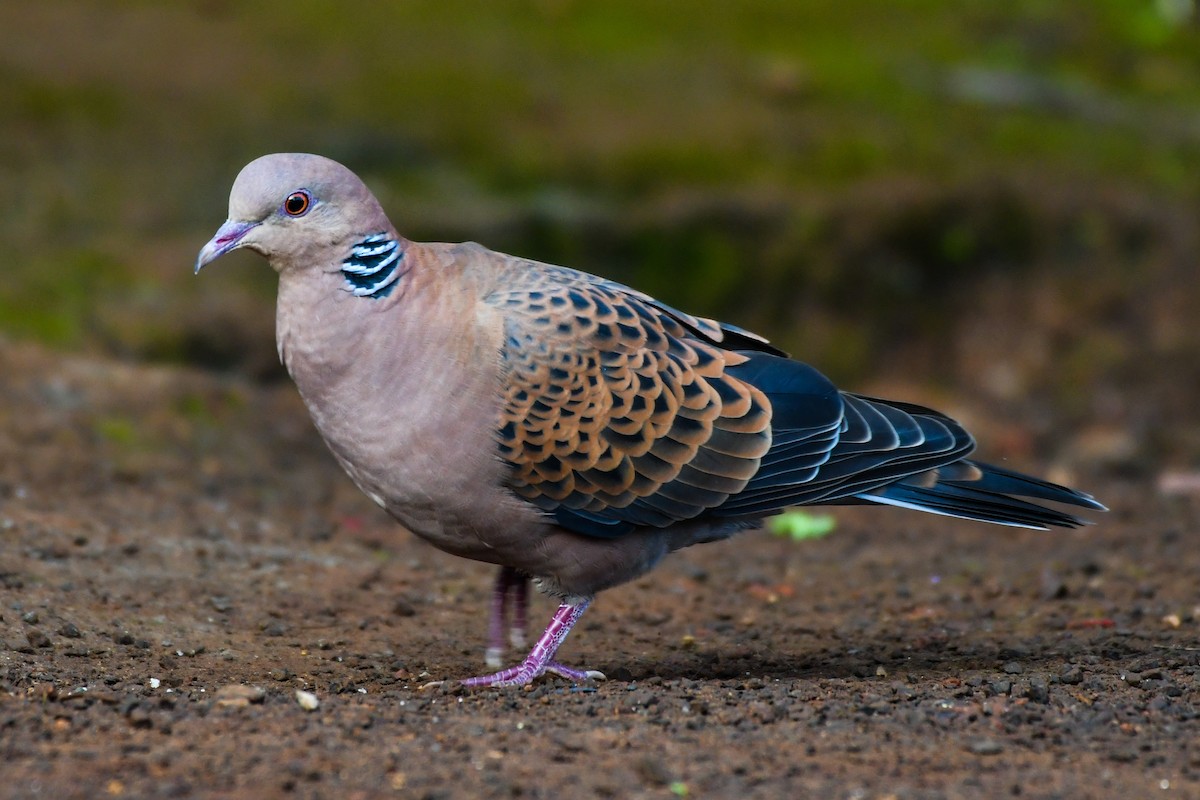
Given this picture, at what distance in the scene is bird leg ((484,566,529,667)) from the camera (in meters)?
4.73

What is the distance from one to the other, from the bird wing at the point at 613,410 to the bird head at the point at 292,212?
1.75 ft

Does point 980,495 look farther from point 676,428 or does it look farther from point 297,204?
point 297,204

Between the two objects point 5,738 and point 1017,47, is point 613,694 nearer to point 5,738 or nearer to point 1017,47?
point 5,738

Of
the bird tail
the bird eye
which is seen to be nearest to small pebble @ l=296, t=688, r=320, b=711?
the bird eye

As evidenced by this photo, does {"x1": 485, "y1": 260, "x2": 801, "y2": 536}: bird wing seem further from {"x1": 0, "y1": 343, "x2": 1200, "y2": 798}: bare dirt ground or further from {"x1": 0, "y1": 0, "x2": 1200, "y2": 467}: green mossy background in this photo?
{"x1": 0, "y1": 0, "x2": 1200, "y2": 467}: green mossy background

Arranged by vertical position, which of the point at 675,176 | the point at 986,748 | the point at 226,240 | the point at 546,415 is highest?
the point at 675,176

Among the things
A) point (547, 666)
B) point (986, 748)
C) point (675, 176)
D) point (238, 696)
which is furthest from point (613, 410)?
point (675, 176)

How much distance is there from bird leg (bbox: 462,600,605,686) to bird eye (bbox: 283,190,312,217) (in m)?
1.50

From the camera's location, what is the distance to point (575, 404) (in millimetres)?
4406

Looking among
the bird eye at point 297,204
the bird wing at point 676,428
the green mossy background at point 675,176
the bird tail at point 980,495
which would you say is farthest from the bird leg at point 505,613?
the green mossy background at point 675,176

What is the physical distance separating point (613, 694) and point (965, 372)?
5.69 meters

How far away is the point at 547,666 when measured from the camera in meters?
4.42

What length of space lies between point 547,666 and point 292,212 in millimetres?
1607

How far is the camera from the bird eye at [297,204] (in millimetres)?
4191
